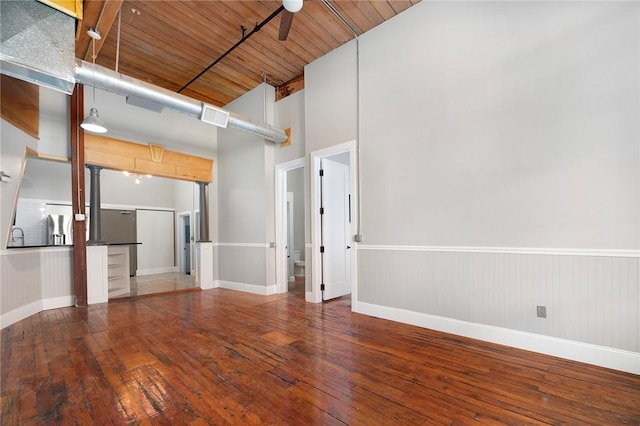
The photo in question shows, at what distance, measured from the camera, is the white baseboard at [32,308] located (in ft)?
12.2

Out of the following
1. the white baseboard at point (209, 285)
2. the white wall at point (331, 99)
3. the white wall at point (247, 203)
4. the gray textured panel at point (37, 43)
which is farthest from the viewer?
the white baseboard at point (209, 285)

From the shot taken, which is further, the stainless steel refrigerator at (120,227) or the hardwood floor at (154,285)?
the stainless steel refrigerator at (120,227)

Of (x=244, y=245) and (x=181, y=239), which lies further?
(x=181, y=239)

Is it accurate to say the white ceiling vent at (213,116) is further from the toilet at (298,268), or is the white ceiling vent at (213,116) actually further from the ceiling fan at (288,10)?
the toilet at (298,268)

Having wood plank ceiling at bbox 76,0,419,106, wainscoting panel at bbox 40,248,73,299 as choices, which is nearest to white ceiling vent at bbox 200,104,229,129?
wood plank ceiling at bbox 76,0,419,106

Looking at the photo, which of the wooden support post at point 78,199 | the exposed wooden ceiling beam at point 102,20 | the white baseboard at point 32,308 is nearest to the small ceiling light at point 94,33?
the exposed wooden ceiling beam at point 102,20

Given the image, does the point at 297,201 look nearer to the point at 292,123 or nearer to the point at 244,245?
the point at 244,245

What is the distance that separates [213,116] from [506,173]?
4.10m

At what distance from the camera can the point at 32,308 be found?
4.29 meters

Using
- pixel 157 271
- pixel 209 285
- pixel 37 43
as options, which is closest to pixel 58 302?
pixel 209 285

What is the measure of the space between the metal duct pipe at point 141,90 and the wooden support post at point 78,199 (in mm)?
1896

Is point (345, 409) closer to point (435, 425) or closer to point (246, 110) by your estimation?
point (435, 425)

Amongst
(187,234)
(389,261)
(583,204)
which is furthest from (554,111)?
(187,234)

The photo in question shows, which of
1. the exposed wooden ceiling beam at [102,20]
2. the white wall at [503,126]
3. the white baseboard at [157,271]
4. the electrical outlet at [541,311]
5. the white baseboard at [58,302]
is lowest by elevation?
the white baseboard at [157,271]
